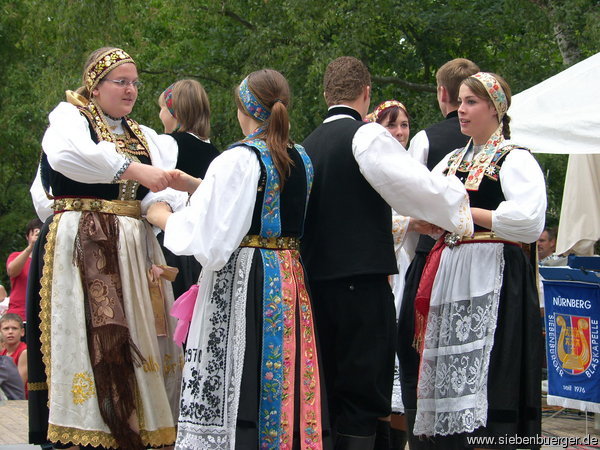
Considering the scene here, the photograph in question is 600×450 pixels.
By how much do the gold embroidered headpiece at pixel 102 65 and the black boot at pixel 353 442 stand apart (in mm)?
1965

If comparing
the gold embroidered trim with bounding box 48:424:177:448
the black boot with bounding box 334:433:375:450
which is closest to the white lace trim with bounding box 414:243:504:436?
the black boot with bounding box 334:433:375:450

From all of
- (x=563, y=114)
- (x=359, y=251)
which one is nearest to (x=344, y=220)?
(x=359, y=251)

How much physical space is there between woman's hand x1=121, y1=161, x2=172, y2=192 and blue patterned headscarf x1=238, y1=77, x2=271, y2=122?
0.49m

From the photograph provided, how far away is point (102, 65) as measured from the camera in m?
4.31

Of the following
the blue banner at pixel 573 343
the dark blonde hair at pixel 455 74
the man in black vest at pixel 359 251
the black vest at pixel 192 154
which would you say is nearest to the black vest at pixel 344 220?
the man in black vest at pixel 359 251

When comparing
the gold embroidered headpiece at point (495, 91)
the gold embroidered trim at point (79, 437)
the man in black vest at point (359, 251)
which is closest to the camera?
the man in black vest at point (359, 251)

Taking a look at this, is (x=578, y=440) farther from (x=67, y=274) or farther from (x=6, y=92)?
(x=6, y=92)

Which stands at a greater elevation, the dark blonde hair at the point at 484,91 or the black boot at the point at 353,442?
the dark blonde hair at the point at 484,91

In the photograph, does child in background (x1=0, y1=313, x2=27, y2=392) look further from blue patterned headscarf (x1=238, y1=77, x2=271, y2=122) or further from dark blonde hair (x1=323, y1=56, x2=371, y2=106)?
blue patterned headscarf (x1=238, y1=77, x2=271, y2=122)

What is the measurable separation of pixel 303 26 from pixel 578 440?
7037mm

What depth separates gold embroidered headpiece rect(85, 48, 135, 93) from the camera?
4.30 metres

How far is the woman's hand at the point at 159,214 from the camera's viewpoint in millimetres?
3908

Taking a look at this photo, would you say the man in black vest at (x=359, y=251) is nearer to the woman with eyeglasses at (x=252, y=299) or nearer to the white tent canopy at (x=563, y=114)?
the woman with eyeglasses at (x=252, y=299)

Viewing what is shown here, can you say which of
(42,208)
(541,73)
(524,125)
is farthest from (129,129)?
(541,73)
